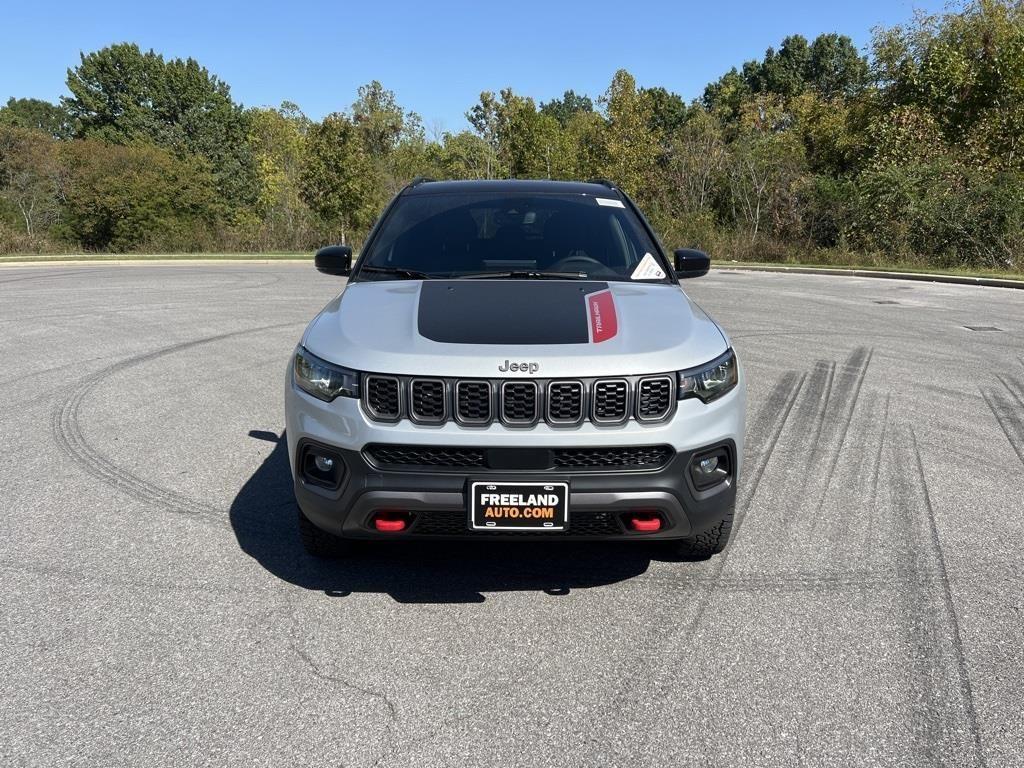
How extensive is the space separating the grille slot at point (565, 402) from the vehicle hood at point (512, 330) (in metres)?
0.05

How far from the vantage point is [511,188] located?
525 centimetres

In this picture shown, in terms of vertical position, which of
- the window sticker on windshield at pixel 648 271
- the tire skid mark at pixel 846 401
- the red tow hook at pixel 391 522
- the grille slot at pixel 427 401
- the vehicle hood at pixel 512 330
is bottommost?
the tire skid mark at pixel 846 401

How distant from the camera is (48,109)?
397ft

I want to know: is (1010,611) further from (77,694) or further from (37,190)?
(37,190)

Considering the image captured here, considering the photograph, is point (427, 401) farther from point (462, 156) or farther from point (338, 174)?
point (462, 156)

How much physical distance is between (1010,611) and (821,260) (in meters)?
24.3

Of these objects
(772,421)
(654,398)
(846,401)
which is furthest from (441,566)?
(846,401)

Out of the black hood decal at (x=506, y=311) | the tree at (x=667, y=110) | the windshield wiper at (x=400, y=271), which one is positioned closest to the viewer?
the black hood decal at (x=506, y=311)

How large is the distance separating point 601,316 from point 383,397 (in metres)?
1.02

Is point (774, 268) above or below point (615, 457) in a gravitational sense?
below

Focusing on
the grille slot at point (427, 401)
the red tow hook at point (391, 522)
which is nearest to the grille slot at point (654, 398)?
the grille slot at point (427, 401)

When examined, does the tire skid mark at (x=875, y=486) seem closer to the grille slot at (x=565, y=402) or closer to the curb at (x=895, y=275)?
the grille slot at (x=565, y=402)

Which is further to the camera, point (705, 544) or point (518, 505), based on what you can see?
point (705, 544)

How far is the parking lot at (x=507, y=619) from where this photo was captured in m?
2.62
